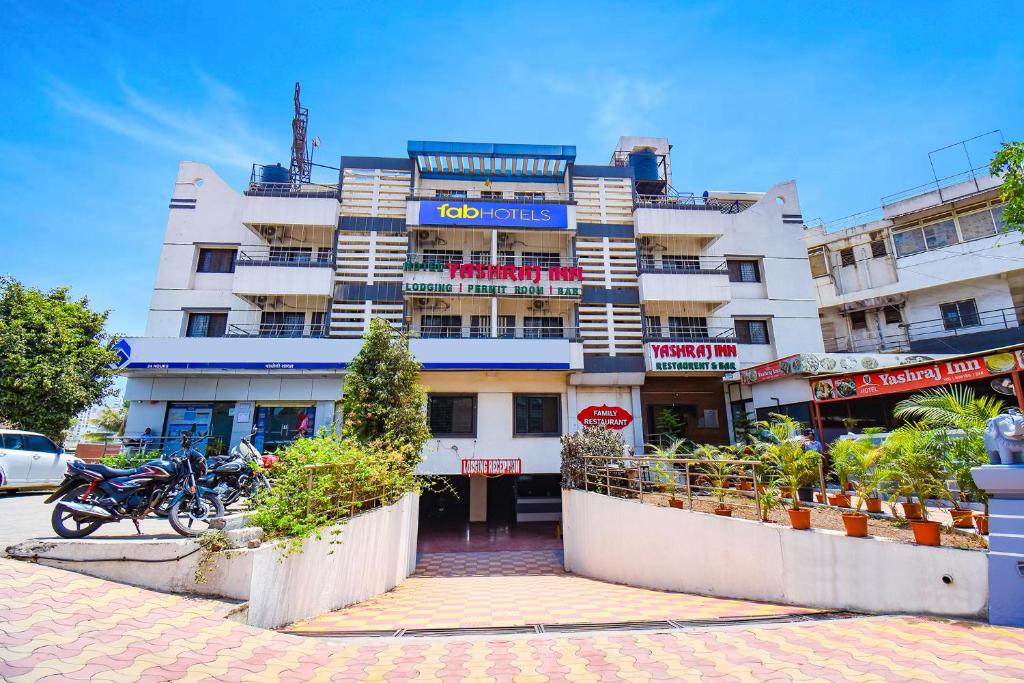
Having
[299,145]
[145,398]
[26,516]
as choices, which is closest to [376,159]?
[299,145]

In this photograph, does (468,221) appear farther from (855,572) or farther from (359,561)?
(855,572)

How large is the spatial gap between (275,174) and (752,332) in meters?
23.1

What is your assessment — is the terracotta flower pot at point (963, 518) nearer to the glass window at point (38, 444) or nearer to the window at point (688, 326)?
the window at point (688, 326)

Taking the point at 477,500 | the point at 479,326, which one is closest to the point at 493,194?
the point at 479,326

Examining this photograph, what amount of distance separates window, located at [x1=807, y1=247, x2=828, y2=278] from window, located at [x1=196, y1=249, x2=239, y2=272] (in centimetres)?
2855

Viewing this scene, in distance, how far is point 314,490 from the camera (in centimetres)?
575

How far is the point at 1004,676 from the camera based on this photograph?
3535mm

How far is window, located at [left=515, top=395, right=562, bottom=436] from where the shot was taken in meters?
17.8

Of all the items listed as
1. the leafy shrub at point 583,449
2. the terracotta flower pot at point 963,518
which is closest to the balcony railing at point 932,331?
the leafy shrub at point 583,449

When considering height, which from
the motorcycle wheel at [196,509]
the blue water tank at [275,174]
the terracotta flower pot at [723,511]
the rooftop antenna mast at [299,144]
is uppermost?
the rooftop antenna mast at [299,144]

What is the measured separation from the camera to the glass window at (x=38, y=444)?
37.3 ft

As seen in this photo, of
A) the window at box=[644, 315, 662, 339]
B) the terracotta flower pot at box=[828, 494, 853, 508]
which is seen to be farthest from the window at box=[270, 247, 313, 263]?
the terracotta flower pot at box=[828, 494, 853, 508]

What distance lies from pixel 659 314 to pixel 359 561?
16.0 m

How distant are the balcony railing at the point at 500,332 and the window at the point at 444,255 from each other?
2862mm
